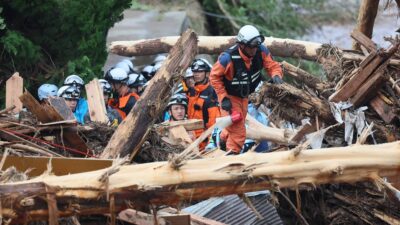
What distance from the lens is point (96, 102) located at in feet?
34.1

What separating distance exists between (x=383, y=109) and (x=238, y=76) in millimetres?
1925

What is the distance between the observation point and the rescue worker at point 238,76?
32.9 ft

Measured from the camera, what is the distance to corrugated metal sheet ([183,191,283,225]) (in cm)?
834

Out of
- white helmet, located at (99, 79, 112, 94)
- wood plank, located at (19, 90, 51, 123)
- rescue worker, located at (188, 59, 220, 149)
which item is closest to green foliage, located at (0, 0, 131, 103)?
white helmet, located at (99, 79, 112, 94)

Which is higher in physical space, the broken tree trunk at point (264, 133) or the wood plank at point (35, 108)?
the wood plank at point (35, 108)

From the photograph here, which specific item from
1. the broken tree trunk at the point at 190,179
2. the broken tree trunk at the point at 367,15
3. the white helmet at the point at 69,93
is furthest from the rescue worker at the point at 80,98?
the broken tree trunk at the point at 190,179

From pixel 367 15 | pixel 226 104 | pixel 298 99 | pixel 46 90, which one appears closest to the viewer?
pixel 298 99

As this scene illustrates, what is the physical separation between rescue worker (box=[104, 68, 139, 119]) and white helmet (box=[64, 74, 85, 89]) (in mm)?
775

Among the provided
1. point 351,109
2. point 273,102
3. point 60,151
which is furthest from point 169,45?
point 60,151

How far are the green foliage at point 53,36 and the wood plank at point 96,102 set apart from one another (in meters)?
1.55

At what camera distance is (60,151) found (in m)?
7.60

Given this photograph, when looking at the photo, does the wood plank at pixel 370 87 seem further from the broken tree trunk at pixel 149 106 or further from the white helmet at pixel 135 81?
the white helmet at pixel 135 81

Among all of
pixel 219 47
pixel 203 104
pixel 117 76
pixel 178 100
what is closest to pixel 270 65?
pixel 178 100

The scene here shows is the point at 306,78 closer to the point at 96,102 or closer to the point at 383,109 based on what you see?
the point at 383,109
